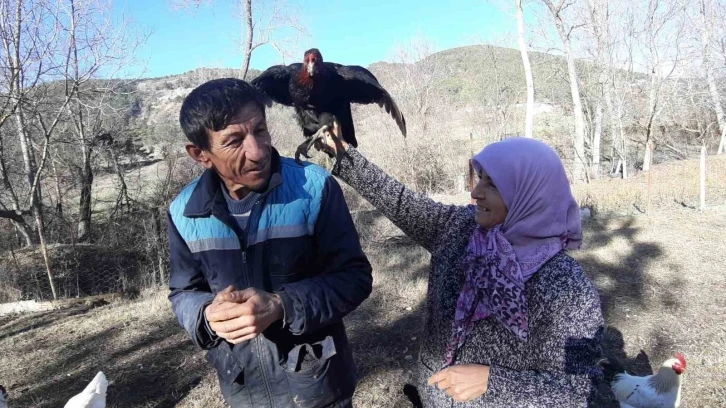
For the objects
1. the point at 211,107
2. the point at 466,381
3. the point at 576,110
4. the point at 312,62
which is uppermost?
the point at 576,110

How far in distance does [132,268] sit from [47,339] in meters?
3.15

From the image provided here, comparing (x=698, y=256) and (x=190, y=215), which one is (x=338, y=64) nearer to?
(x=190, y=215)

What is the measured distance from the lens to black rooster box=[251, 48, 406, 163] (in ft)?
9.40

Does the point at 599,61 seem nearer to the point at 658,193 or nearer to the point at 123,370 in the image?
the point at 658,193

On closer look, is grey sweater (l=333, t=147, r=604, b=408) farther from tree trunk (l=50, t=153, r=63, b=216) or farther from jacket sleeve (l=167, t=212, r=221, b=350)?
tree trunk (l=50, t=153, r=63, b=216)

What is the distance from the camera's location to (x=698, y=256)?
20.9 feet

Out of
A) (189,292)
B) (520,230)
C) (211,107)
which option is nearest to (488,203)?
(520,230)

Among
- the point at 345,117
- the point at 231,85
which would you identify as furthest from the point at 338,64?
the point at 231,85

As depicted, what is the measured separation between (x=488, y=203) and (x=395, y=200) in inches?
15.8

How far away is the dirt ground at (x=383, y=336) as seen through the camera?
140 inches

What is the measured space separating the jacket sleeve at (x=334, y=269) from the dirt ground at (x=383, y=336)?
235 centimetres

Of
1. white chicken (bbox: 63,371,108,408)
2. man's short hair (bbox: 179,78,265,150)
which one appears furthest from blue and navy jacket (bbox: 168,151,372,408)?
white chicken (bbox: 63,371,108,408)

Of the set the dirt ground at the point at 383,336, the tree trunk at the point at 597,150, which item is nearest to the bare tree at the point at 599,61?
the tree trunk at the point at 597,150

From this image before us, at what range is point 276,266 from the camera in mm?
1377
